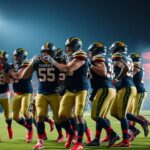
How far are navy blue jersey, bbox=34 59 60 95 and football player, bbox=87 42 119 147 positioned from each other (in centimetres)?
61

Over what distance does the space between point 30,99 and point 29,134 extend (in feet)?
2.24

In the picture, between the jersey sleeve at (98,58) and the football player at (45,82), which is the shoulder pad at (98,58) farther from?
the football player at (45,82)

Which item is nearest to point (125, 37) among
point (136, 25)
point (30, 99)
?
point (136, 25)

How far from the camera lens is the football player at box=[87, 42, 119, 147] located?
7117 millimetres

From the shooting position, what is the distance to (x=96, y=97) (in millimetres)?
7199

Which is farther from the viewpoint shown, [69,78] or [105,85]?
[105,85]

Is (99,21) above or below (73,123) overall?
above

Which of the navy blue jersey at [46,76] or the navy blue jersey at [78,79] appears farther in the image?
the navy blue jersey at [46,76]

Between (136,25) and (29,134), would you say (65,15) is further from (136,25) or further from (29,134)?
(29,134)

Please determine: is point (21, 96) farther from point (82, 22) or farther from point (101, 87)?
point (82, 22)

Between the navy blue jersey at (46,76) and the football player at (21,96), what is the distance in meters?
1.36

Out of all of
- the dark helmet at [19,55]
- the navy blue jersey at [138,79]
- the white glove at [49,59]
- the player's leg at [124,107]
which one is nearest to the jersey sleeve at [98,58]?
the player's leg at [124,107]

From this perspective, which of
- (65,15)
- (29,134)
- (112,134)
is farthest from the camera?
(65,15)

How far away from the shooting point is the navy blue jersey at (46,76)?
6945 millimetres
